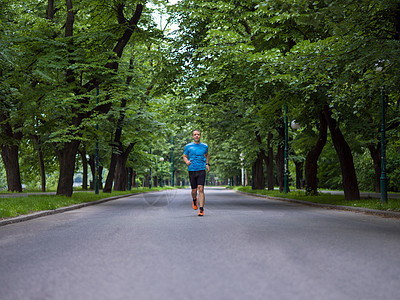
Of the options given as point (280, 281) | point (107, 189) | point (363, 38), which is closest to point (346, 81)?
point (363, 38)

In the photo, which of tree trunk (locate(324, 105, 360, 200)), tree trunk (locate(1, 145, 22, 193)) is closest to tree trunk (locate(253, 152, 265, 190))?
tree trunk (locate(324, 105, 360, 200))

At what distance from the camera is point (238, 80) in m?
15.7

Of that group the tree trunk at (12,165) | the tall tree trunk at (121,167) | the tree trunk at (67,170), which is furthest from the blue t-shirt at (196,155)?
the tall tree trunk at (121,167)

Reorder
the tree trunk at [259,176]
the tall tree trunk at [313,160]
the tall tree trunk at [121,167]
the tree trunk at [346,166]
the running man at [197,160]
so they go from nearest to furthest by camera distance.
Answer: the running man at [197,160], the tree trunk at [346,166], the tall tree trunk at [313,160], the tall tree trunk at [121,167], the tree trunk at [259,176]

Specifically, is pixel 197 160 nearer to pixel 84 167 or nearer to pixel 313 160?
pixel 313 160

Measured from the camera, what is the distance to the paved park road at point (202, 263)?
392cm

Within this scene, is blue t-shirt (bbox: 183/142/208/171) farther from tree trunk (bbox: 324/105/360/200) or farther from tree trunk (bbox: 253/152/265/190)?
tree trunk (bbox: 253/152/265/190)

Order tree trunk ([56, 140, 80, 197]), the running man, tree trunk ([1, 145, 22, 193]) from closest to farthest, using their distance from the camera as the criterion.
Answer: the running man < tree trunk ([56, 140, 80, 197]) < tree trunk ([1, 145, 22, 193])

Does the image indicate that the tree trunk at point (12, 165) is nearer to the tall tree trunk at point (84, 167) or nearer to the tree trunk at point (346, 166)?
the tall tree trunk at point (84, 167)

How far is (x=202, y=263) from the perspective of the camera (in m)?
5.11

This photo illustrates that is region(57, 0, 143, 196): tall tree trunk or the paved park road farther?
region(57, 0, 143, 196): tall tree trunk

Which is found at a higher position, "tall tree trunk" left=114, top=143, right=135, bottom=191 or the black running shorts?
"tall tree trunk" left=114, top=143, right=135, bottom=191

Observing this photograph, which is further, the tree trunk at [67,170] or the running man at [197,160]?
the tree trunk at [67,170]

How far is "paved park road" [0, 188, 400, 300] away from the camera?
12.9 ft
